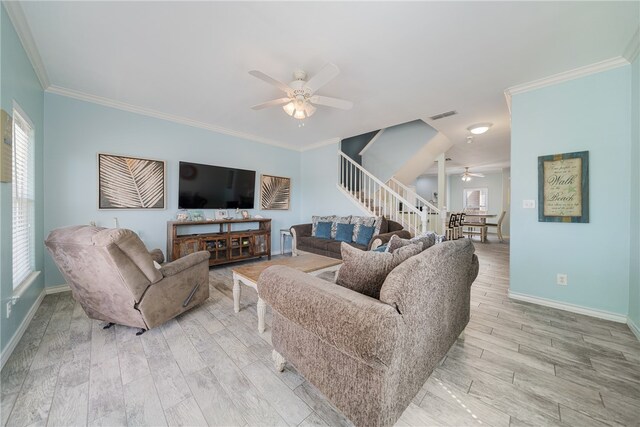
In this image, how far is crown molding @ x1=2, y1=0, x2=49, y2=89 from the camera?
65.5 inches

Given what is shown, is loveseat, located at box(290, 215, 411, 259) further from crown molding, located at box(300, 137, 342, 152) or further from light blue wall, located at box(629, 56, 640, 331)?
light blue wall, located at box(629, 56, 640, 331)

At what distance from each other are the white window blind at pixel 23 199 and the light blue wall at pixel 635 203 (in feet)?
17.5

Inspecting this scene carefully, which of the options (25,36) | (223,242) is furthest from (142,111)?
(223,242)

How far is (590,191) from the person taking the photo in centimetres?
232

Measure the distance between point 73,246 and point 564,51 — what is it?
4.45 meters

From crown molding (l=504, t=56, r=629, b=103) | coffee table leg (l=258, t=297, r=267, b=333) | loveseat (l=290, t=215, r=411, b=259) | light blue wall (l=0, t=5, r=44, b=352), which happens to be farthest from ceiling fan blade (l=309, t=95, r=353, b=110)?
light blue wall (l=0, t=5, r=44, b=352)

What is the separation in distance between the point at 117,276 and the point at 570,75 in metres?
4.63

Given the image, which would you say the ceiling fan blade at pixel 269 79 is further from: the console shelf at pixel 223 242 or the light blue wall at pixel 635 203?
the light blue wall at pixel 635 203

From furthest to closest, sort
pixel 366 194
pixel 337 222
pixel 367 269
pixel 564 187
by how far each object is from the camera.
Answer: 1. pixel 366 194
2. pixel 337 222
3. pixel 564 187
4. pixel 367 269

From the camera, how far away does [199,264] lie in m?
2.33

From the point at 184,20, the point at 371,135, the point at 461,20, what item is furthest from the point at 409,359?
the point at 371,135

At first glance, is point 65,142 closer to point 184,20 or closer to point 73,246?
point 73,246

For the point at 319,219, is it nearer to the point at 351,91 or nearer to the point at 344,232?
the point at 344,232

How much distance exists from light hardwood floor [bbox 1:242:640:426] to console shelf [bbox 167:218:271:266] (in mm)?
1443
